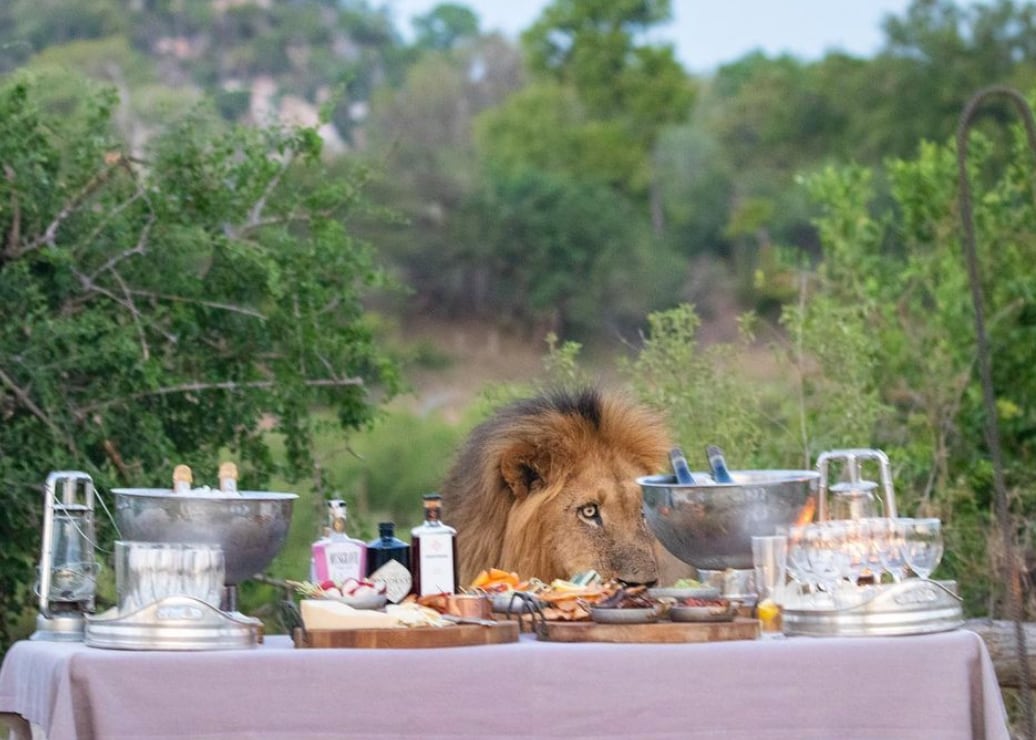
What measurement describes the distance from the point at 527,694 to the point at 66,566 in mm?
1189

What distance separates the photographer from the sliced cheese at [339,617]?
142 inches

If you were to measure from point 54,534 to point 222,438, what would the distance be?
3.99 metres

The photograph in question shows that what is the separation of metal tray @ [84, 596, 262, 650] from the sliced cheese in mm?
140

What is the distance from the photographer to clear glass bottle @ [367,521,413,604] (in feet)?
13.3

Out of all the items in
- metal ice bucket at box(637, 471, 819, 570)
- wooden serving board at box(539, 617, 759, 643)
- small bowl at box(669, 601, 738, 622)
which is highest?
metal ice bucket at box(637, 471, 819, 570)

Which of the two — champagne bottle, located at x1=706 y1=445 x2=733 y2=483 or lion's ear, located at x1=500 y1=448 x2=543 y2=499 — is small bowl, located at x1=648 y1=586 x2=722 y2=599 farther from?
lion's ear, located at x1=500 y1=448 x2=543 y2=499

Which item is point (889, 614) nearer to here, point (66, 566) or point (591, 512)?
point (591, 512)

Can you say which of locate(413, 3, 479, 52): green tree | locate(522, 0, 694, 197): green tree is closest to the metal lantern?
locate(522, 0, 694, 197): green tree

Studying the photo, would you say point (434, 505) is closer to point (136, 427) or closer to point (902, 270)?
point (136, 427)

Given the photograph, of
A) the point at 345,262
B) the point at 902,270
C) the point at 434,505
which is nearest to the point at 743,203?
the point at 902,270

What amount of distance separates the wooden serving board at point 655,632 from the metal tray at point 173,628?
657mm

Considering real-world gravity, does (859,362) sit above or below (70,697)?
above

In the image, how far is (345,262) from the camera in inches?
317

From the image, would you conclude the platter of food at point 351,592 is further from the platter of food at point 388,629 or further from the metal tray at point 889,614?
the metal tray at point 889,614
